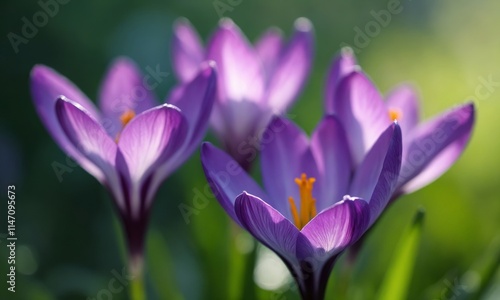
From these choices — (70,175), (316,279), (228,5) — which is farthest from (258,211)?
(228,5)

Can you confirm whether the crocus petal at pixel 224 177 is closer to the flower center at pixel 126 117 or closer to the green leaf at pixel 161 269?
the flower center at pixel 126 117

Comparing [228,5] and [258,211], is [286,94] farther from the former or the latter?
[228,5]

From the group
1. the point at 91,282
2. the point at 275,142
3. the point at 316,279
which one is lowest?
the point at 91,282

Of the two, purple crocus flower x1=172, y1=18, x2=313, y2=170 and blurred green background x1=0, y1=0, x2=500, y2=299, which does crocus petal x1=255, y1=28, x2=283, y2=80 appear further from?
blurred green background x1=0, y1=0, x2=500, y2=299

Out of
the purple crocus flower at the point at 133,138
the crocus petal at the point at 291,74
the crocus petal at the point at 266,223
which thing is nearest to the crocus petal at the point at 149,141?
the purple crocus flower at the point at 133,138

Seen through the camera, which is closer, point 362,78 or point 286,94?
point 362,78

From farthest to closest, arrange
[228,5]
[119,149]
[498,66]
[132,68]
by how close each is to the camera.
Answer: [228,5] < [498,66] < [132,68] < [119,149]

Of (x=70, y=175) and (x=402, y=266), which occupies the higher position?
(x=402, y=266)
